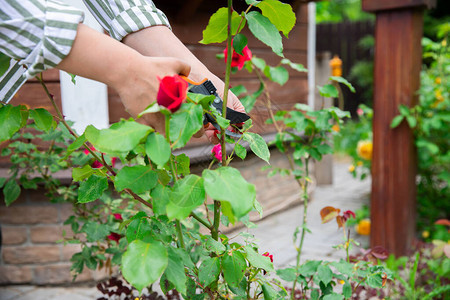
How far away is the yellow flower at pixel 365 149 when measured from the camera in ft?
11.3

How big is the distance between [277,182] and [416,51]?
1702 mm

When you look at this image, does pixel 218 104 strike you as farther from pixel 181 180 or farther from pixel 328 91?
pixel 328 91

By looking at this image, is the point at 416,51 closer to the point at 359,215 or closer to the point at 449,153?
the point at 449,153

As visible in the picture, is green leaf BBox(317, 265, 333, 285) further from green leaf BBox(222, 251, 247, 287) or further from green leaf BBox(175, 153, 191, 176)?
green leaf BBox(175, 153, 191, 176)

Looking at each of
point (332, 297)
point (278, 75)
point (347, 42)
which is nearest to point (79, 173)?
point (332, 297)

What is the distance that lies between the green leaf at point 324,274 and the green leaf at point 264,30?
2.52 ft

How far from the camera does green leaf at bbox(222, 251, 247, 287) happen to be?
38.2 inches

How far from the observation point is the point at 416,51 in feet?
8.28

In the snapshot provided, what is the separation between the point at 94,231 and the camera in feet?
5.38

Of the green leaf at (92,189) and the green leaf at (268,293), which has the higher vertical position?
the green leaf at (92,189)

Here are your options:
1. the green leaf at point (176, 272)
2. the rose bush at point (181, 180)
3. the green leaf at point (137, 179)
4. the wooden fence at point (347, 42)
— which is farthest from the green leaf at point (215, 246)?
the wooden fence at point (347, 42)

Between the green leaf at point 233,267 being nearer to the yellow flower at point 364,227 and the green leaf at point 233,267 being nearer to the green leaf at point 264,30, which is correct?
the green leaf at point 264,30

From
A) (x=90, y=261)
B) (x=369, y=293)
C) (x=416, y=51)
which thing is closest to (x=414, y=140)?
(x=416, y=51)

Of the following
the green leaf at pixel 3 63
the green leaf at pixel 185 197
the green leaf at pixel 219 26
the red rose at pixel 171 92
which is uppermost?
the green leaf at pixel 219 26
